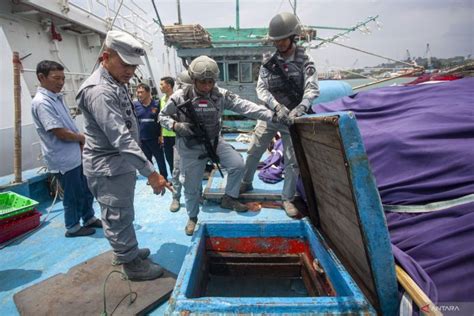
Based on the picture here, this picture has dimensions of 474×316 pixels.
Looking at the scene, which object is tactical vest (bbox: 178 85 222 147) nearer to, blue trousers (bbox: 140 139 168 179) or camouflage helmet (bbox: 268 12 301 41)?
camouflage helmet (bbox: 268 12 301 41)

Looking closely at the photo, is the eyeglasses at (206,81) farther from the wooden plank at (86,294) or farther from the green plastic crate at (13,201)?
the green plastic crate at (13,201)

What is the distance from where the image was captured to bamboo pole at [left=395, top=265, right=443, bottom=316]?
1172 millimetres

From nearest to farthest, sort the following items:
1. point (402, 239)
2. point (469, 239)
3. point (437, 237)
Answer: point (469, 239) → point (437, 237) → point (402, 239)

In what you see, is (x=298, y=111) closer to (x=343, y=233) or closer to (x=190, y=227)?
(x=343, y=233)

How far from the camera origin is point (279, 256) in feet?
7.26

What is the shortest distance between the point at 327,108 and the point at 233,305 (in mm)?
3386

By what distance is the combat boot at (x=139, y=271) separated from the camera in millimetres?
2197

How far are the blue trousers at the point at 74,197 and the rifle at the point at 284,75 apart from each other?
2441 mm

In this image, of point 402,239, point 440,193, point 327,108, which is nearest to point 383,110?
point 327,108

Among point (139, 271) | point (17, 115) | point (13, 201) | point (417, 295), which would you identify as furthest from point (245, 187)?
point (17, 115)

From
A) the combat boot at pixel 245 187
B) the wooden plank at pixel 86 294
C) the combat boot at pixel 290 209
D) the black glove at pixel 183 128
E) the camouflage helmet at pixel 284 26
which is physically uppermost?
the camouflage helmet at pixel 284 26

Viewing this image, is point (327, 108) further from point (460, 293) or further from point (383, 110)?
point (460, 293)

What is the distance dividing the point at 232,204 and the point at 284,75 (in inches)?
66.5

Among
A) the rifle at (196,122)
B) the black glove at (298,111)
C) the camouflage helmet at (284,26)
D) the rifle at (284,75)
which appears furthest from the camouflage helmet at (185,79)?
the black glove at (298,111)
